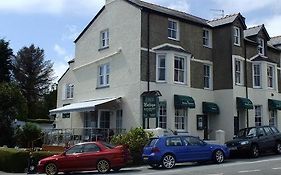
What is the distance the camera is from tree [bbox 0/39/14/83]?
181ft

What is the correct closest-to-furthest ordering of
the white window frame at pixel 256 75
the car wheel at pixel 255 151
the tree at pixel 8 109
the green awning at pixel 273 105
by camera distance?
the car wheel at pixel 255 151
the tree at pixel 8 109
the white window frame at pixel 256 75
the green awning at pixel 273 105

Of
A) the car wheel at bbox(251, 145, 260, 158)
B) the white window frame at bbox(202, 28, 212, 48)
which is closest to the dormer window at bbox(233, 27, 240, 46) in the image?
the white window frame at bbox(202, 28, 212, 48)

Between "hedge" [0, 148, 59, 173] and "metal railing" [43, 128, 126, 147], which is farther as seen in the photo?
"metal railing" [43, 128, 126, 147]

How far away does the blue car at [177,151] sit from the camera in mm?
19516

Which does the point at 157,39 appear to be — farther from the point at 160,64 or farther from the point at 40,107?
the point at 40,107

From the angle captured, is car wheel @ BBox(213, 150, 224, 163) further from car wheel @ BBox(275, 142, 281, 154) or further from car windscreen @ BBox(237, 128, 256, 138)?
car wheel @ BBox(275, 142, 281, 154)

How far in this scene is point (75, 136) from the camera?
28.0 meters

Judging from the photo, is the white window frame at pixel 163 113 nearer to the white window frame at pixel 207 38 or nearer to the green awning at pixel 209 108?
the green awning at pixel 209 108

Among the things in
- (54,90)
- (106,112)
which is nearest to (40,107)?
(54,90)

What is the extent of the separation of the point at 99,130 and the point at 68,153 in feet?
28.1

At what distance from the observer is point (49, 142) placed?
2833 cm

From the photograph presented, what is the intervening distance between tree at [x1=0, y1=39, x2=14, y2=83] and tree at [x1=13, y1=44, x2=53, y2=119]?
7.38 meters

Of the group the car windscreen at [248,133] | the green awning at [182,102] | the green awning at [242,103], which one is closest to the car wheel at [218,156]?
the car windscreen at [248,133]

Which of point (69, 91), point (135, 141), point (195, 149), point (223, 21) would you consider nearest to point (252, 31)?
point (223, 21)
